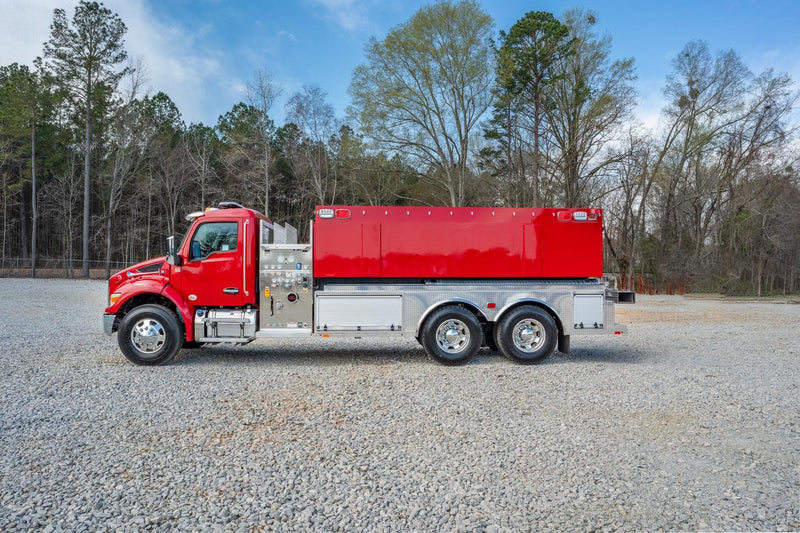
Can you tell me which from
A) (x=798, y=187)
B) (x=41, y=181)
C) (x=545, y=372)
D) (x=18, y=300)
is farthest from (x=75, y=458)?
(x=41, y=181)

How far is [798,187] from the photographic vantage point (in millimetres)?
35531

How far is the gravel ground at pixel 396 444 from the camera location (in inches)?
137

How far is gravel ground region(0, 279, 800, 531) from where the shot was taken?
3.48 metres

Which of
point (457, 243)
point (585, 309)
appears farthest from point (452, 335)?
point (585, 309)

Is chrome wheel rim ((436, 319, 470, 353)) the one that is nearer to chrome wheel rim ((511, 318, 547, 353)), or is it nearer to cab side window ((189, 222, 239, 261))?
chrome wheel rim ((511, 318, 547, 353))

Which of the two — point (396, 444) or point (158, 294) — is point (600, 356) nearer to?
point (396, 444)

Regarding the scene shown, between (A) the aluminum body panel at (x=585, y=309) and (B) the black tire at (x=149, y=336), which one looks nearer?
(B) the black tire at (x=149, y=336)

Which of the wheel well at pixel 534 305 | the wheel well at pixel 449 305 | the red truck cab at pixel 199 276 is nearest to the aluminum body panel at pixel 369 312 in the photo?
the wheel well at pixel 449 305

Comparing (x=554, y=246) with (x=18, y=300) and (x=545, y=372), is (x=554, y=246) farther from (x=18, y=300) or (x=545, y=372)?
(x=18, y=300)

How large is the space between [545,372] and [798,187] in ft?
125

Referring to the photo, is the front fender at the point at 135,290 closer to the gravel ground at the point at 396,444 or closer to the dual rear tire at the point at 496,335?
the gravel ground at the point at 396,444

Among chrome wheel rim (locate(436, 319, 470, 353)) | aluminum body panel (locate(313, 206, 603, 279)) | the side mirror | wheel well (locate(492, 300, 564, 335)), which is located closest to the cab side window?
the side mirror

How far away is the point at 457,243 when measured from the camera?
8.80 meters

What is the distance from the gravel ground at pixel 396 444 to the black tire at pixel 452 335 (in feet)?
0.99
